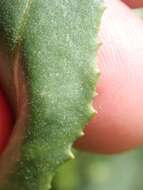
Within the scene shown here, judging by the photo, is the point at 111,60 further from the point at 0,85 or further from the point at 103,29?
the point at 0,85

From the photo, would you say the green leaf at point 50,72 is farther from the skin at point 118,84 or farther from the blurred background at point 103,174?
the blurred background at point 103,174

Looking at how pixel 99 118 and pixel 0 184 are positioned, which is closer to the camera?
pixel 0 184

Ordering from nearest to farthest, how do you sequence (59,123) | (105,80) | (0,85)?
(59,123) < (0,85) < (105,80)

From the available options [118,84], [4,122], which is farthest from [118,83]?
[4,122]

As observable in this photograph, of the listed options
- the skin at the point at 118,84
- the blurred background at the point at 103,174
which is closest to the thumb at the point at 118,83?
the skin at the point at 118,84

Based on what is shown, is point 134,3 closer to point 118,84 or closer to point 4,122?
point 118,84

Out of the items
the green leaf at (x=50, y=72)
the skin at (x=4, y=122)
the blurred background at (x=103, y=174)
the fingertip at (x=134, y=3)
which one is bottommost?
the blurred background at (x=103, y=174)

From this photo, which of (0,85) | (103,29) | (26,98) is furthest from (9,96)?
(103,29)
